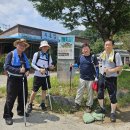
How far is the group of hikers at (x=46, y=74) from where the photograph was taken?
7.69 metres

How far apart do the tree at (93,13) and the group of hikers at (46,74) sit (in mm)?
7953

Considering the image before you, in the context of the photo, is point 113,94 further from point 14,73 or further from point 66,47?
A: point 66,47

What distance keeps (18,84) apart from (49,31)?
2595cm

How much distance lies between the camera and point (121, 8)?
17172mm

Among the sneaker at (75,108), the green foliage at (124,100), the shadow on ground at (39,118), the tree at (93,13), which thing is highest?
the tree at (93,13)

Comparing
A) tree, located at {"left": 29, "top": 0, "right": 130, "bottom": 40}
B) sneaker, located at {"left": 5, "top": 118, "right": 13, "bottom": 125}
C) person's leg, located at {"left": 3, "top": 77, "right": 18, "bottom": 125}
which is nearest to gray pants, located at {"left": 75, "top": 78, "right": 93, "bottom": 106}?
person's leg, located at {"left": 3, "top": 77, "right": 18, "bottom": 125}

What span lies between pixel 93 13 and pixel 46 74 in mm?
9541

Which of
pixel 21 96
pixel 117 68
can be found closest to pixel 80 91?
pixel 117 68

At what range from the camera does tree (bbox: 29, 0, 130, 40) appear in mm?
16609

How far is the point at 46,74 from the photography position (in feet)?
28.6

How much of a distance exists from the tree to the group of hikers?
7953 millimetres

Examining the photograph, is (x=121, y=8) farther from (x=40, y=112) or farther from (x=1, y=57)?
(x=1, y=57)

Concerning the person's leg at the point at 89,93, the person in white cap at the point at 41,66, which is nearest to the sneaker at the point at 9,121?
the person in white cap at the point at 41,66

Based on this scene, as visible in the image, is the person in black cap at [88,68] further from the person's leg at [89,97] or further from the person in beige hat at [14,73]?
the person in beige hat at [14,73]
